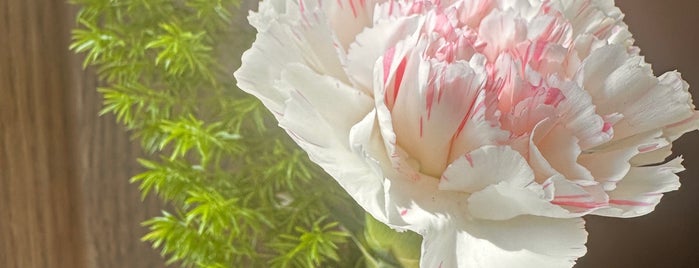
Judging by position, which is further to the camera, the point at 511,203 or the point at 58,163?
the point at 58,163

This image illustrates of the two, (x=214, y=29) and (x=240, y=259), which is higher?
(x=214, y=29)

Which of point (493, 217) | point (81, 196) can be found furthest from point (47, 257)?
point (493, 217)

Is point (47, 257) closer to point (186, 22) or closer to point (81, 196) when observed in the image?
point (81, 196)

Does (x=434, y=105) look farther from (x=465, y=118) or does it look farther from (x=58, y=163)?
(x=58, y=163)

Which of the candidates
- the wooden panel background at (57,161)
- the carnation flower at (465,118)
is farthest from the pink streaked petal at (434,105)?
the wooden panel background at (57,161)

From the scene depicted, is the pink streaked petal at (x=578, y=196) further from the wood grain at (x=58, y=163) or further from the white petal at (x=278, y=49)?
the wood grain at (x=58, y=163)

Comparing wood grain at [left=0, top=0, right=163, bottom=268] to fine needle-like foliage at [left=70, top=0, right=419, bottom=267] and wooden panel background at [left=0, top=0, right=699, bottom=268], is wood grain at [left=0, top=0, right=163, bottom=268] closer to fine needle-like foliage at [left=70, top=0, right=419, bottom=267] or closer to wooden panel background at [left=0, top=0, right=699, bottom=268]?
wooden panel background at [left=0, top=0, right=699, bottom=268]

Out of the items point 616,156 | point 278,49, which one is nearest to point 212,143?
point 278,49
